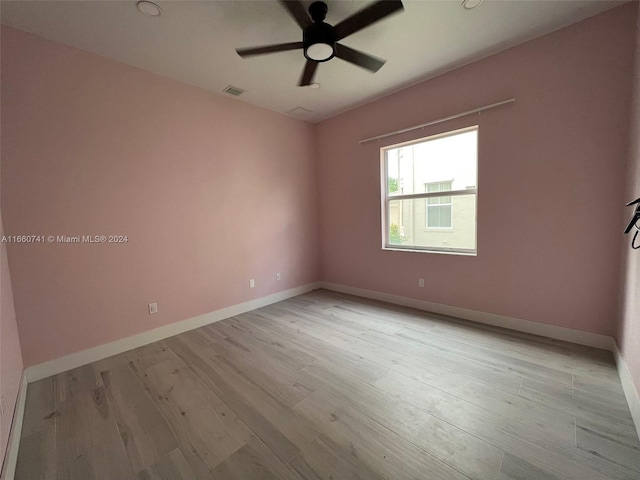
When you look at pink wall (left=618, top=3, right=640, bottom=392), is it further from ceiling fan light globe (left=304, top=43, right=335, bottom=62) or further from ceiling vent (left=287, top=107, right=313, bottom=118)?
ceiling vent (left=287, top=107, right=313, bottom=118)

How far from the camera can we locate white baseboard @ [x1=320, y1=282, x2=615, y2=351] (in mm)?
2213

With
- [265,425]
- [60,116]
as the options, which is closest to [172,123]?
[60,116]

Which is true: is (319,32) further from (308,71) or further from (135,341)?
(135,341)

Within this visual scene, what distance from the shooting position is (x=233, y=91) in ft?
10.1

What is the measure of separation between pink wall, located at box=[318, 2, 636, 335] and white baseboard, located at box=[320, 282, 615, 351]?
64mm

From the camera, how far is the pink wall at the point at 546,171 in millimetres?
2055

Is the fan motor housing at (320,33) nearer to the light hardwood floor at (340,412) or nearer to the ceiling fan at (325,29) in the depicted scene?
the ceiling fan at (325,29)

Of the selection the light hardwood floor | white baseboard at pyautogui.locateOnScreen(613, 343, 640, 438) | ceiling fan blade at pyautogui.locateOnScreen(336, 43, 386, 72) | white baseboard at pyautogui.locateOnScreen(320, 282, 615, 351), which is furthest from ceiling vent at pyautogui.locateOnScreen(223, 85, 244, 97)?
white baseboard at pyautogui.locateOnScreen(613, 343, 640, 438)

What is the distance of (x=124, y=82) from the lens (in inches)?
96.7

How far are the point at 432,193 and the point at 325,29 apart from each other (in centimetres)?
219

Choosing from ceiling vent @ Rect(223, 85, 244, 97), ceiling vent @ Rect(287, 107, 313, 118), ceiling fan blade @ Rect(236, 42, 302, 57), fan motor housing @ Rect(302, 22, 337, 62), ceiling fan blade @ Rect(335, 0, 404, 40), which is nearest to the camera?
ceiling fan blade @ Rect(335, 0, 404, 40)

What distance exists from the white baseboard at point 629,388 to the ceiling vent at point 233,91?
4315 millimetres

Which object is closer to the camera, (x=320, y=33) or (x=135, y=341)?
(x=320, y=33)

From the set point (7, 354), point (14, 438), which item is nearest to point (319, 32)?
point (7, 354)
